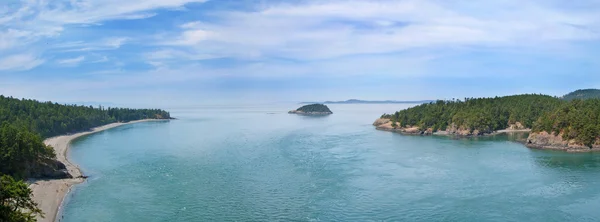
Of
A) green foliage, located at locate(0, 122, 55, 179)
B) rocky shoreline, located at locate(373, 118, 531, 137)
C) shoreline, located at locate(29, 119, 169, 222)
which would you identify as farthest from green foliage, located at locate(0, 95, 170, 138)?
rocky shoreline, located at locate(373, 118, 531, 137)

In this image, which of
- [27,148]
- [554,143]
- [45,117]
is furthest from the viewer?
[45,117]

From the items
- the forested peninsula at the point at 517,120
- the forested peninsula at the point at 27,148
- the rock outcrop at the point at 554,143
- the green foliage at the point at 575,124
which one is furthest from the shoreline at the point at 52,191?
the green foliage at the point at 575,124

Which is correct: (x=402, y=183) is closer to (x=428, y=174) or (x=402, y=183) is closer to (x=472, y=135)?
(x=428, y=174)

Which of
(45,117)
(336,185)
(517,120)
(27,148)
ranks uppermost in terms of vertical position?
(517,120)

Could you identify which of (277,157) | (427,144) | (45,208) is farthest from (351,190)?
(427,144)

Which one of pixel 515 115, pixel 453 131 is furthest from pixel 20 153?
pixel 515 115

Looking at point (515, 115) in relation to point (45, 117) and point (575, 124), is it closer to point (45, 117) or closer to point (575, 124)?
point (575, 124)

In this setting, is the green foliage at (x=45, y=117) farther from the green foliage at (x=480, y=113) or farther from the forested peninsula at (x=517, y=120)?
the green foliage at (x=480, y=113)
